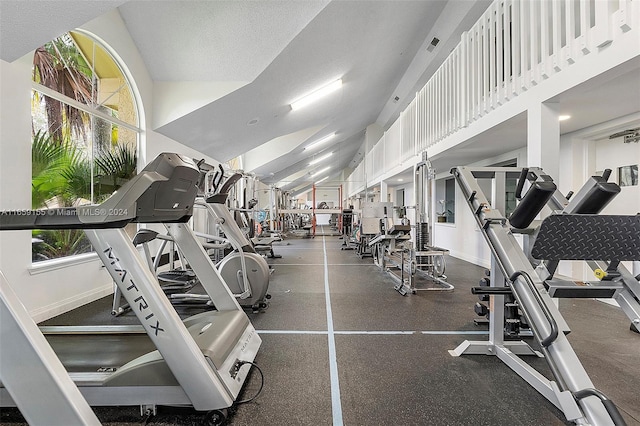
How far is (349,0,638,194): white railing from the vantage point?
86.8 inches

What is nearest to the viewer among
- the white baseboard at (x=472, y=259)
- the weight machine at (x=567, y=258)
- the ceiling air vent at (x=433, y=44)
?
the weight machine at (x=567, y=258)

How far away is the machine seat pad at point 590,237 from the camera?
4.27ft

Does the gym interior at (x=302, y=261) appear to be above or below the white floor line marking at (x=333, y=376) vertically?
above

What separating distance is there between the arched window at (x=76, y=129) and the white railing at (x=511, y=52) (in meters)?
4.87

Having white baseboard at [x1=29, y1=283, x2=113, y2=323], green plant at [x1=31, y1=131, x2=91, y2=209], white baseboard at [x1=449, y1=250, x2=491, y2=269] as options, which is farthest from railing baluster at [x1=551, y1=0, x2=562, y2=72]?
white baseboard at [x1=29, y1=283, x2=113, y2=323]

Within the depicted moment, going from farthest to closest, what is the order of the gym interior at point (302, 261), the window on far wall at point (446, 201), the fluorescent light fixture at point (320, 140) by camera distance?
the fluorescent light fixture at point (320, 140) < the window on far wall at point (446, 201) < the gym interior at point (302, 261)

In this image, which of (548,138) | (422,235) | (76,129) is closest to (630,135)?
(548,138)

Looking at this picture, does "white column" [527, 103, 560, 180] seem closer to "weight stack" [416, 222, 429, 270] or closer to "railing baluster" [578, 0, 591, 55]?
"railing baluster" [578, 0, 591, 55]

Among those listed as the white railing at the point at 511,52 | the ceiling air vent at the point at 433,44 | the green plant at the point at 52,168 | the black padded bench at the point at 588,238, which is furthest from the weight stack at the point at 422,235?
the green plant at the point at 52,168

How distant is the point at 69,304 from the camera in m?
3.29

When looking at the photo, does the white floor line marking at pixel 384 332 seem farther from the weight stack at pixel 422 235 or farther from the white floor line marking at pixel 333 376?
the weight stack at pixel 422 235

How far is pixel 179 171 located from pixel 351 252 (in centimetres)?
692

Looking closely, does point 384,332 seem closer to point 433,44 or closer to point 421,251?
point 421,251

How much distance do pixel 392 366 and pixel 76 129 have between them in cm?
436
